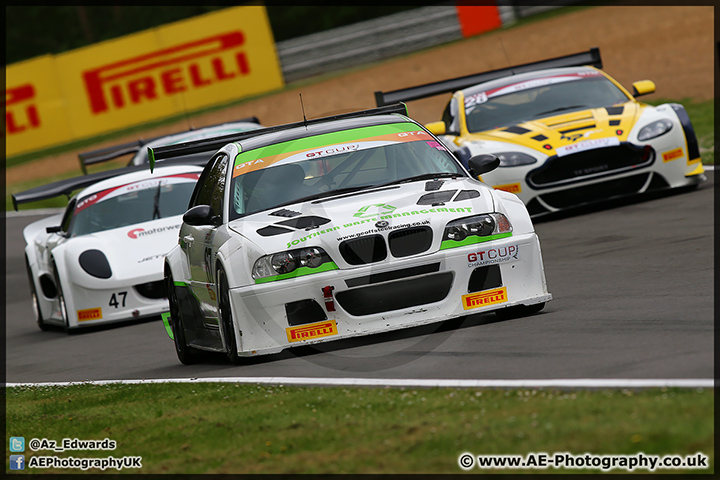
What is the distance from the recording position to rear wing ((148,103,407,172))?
8391mm

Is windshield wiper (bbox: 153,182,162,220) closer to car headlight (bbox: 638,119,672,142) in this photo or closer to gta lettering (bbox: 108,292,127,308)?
gta lettering (bbox: 108,292,127,308)

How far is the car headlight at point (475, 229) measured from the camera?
23.2 feet

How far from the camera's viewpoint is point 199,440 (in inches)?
207

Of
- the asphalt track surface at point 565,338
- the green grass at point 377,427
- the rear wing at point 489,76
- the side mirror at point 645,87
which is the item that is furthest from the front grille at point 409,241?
the rear wing at point 489,76

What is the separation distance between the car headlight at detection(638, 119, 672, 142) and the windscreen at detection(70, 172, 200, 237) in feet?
15.7

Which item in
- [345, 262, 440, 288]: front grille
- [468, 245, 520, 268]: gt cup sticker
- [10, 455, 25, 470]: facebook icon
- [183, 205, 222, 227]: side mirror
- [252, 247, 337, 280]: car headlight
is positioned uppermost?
[183, 205, 222, 227]: side mirror

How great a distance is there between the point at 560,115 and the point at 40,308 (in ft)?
20.1

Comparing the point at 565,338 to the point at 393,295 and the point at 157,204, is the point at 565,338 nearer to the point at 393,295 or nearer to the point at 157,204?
the point at 393,295

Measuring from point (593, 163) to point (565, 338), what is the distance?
639 cm

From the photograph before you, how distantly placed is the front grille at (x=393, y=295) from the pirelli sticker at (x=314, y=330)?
135mm

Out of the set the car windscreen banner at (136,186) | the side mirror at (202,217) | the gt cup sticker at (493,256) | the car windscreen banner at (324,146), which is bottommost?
the gt cup sticker at (493,256)

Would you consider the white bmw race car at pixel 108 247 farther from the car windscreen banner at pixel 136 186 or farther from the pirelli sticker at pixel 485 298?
the pirelli sticker at pixel 485 298

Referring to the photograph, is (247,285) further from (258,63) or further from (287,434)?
(258,63)

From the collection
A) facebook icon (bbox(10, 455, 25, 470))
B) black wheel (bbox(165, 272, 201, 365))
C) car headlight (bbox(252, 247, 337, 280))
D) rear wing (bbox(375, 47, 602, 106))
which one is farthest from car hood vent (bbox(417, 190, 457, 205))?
rear wing (bbox(375, 47, 602, 106))
